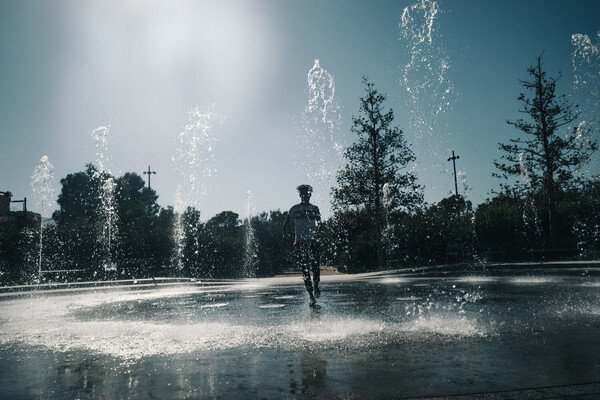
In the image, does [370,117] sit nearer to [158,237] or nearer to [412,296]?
[158,237]

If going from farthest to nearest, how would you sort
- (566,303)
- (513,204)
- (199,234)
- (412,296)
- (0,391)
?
(199,234)
(513,204)
(412,296)
(566,303)
(0,391)

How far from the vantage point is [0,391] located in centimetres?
314

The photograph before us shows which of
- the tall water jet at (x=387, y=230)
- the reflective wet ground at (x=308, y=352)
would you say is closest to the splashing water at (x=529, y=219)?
the tall water jet at (x=387, y=230)

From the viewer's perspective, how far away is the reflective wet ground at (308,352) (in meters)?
3.11

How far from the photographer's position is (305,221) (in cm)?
877

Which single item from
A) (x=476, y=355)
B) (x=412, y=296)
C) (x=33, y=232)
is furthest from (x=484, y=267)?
(x=33, y=232)

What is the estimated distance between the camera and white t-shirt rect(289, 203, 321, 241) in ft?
28.7

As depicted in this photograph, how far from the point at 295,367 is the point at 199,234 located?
2868 centimetres

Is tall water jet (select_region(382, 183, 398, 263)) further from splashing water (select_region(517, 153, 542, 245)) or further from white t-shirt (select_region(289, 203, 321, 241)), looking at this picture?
white t-shirt (select_region(289, 203, 321, 241))

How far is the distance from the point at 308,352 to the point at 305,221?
15.3ft

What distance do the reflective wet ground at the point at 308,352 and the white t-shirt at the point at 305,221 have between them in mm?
1636

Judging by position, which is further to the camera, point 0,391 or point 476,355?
point 476,355

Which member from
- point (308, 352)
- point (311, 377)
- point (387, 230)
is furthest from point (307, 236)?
point (387, 230)

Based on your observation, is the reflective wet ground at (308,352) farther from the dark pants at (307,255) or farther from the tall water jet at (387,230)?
the tall water jet at (387,230)
